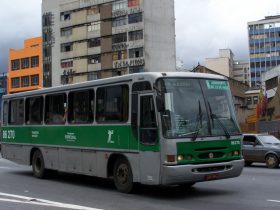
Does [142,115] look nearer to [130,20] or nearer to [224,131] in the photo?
[224,131]

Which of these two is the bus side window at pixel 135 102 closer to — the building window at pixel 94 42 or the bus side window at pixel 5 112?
the bus side window at pixel 5 112

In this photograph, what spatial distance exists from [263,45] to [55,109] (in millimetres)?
157574

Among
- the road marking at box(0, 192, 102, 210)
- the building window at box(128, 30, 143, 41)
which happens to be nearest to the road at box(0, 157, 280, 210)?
the road marking at box(0, 192, 102, 210)

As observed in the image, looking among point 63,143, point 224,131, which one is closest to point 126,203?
point 224,131

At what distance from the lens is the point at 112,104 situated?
13.2m

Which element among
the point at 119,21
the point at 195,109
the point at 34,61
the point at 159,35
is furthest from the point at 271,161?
the point at 34,61

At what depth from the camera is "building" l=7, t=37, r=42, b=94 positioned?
340 ft

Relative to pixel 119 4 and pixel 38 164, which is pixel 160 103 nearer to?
pixel 38 164

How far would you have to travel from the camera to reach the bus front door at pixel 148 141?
37.7 ft

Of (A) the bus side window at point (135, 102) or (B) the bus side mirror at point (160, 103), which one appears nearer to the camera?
(B) the bus side mirror at point (160, 103)

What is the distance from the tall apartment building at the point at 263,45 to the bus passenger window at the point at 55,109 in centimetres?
15027

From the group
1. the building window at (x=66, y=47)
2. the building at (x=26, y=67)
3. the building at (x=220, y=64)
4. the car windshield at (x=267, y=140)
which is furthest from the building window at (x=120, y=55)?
the building at (x=220, y=64)

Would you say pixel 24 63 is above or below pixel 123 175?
above

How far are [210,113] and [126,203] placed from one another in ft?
9.38
